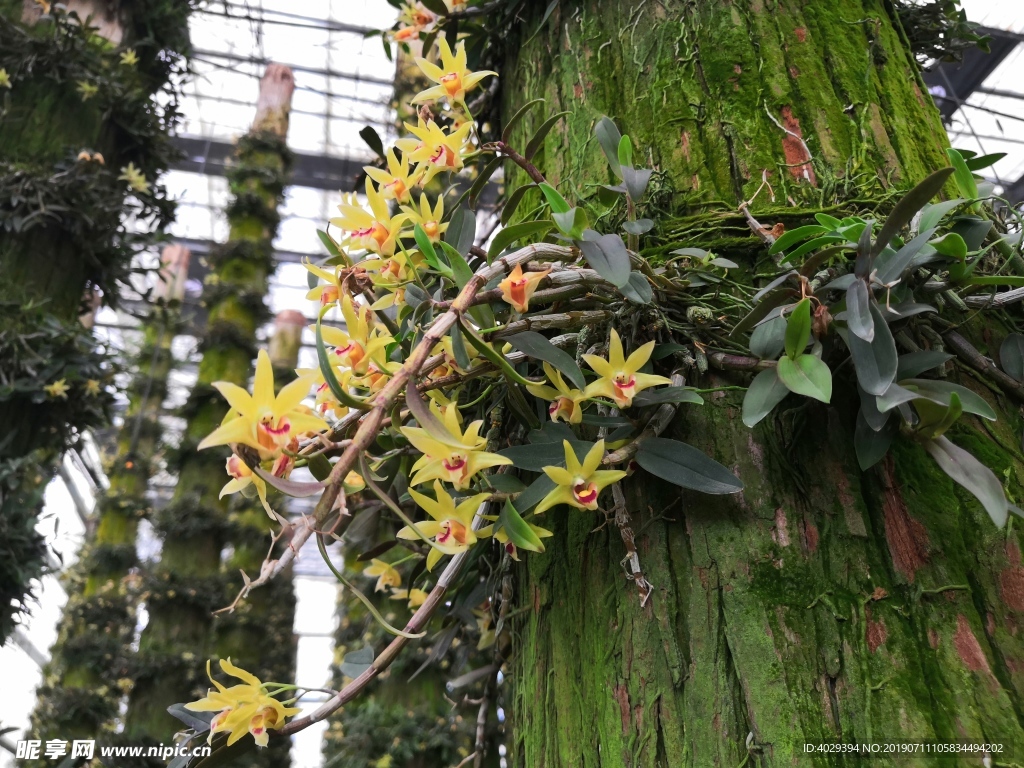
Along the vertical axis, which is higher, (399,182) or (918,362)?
(399,182)

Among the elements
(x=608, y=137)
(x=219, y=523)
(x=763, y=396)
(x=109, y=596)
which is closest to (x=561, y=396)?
(x=763, y=396)

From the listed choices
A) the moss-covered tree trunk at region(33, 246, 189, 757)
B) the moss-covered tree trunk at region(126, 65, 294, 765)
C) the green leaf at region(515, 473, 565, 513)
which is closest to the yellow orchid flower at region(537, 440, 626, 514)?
the green leaf at region(515, 473, 565, 513)

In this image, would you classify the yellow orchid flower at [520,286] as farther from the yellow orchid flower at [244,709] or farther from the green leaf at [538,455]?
the yellow orchid flower at [244,709]

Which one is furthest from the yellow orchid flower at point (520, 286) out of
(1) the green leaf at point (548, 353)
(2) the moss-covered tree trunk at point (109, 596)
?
(2) the moss-covered tree trunk at point (109, 596)

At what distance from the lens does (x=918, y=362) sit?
554mm

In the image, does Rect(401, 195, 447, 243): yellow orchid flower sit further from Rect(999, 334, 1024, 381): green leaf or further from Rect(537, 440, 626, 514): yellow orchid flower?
Rect(999, 334, 1024, 381): green leaf

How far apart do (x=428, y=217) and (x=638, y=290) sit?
25cm

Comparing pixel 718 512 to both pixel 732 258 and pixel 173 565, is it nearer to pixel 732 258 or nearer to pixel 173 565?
pixel 732 258

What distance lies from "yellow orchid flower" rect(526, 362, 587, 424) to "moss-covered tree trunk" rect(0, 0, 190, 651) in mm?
1653

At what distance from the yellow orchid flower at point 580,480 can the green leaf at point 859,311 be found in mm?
189

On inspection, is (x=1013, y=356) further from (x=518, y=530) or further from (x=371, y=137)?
(x=371, y=137)

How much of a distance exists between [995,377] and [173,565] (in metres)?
3.05

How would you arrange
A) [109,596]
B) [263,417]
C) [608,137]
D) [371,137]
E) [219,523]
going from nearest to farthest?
[263,417] < [608,137] < [371,137] < [219,523] < [109,596]

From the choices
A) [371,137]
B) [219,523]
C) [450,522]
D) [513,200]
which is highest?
[219,523]
